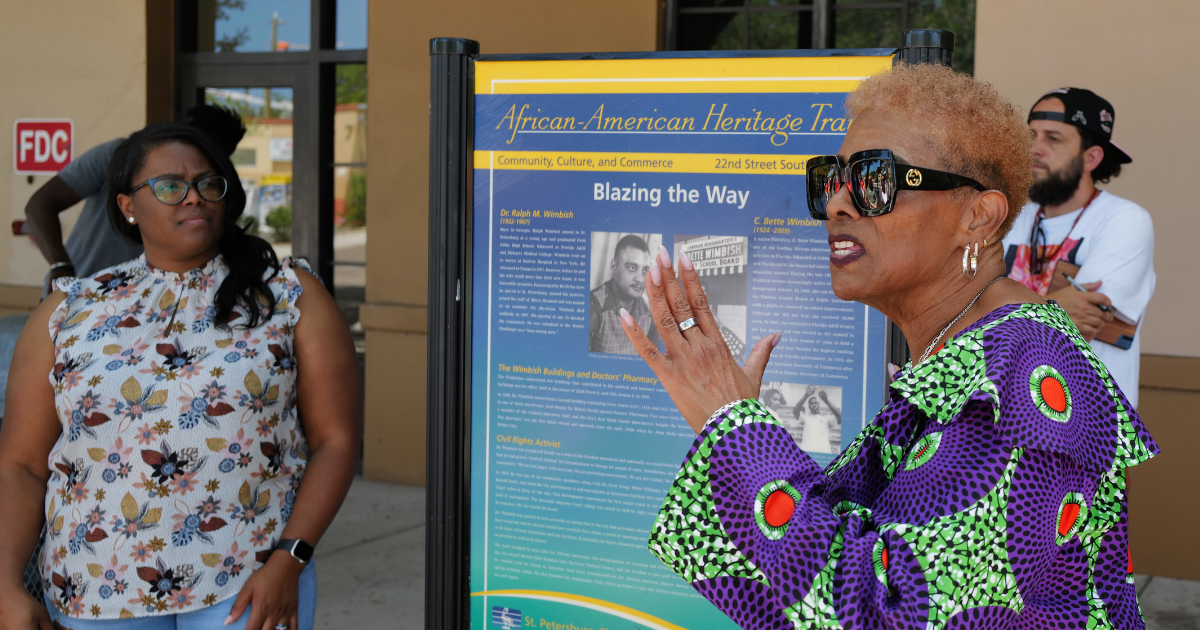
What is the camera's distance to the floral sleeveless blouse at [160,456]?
2.28 m

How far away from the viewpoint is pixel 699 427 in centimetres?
148

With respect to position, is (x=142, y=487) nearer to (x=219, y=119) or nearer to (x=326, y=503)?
(x=326, y=503)

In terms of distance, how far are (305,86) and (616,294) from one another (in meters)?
5.01

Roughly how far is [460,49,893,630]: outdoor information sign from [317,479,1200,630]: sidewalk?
230cm

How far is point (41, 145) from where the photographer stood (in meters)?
6.97

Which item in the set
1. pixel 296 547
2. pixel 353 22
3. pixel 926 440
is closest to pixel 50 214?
pixel 353 22

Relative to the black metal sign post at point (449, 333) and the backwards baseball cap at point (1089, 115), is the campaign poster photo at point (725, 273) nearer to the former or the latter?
the black metal sign post at point (449, 333)

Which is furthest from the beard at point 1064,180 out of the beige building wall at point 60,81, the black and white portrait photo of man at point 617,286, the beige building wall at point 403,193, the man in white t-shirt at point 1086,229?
the beige building wall at point 60,81

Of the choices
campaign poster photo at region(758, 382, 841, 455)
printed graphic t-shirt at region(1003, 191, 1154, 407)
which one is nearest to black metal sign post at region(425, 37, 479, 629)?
campaign poster photo at region(758, 382, 841, 455)

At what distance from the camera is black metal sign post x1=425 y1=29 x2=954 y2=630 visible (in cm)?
239

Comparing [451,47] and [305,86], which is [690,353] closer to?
[451,47]

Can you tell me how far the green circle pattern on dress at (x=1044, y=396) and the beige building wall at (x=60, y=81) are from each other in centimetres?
653

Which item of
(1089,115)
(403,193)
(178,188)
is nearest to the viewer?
(178,188)

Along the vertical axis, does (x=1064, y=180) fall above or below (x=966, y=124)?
above
